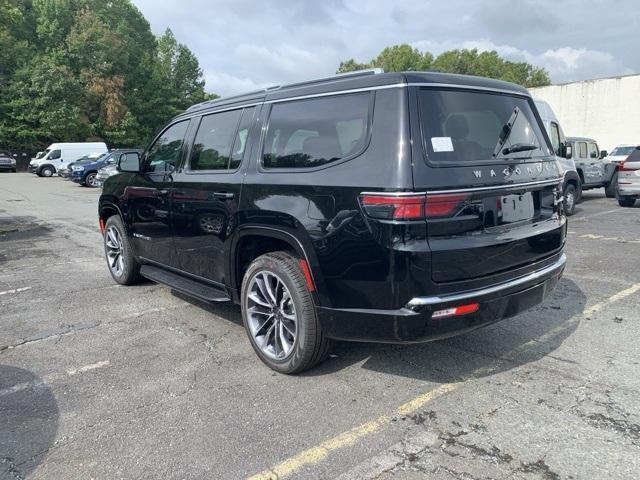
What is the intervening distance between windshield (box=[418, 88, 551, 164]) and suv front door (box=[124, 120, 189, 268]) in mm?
2607

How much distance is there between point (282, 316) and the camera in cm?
358

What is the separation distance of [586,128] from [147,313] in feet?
108

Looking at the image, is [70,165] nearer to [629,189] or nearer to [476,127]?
[629,189]

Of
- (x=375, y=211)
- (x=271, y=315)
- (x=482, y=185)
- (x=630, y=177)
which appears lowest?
(x=271, y=315)

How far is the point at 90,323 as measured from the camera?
4797mm

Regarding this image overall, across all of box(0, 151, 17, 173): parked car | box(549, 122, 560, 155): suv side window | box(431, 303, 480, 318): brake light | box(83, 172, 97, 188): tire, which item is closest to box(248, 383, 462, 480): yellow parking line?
box(431, 303, 480, 318): brake light

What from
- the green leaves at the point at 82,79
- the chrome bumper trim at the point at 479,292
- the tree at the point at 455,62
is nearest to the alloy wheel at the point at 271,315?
the chrome bumper trim at the point at 479,292

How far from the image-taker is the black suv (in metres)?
2.85

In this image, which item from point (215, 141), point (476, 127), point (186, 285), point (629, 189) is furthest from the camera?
point (629, 189)

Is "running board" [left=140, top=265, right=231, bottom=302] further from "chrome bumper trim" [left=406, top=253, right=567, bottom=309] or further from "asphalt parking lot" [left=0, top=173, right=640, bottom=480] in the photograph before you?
"chrome bumper trim" [left=406, top=253, right=567, bottom=309]

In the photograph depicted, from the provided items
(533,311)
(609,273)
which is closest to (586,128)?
(609,273)

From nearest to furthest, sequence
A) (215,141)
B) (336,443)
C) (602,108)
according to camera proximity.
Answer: (336,443) → (215,141) → (602,108)

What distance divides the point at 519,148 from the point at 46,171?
34401 mm

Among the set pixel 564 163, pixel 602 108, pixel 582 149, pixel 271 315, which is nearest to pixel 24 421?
pixel 271 315
